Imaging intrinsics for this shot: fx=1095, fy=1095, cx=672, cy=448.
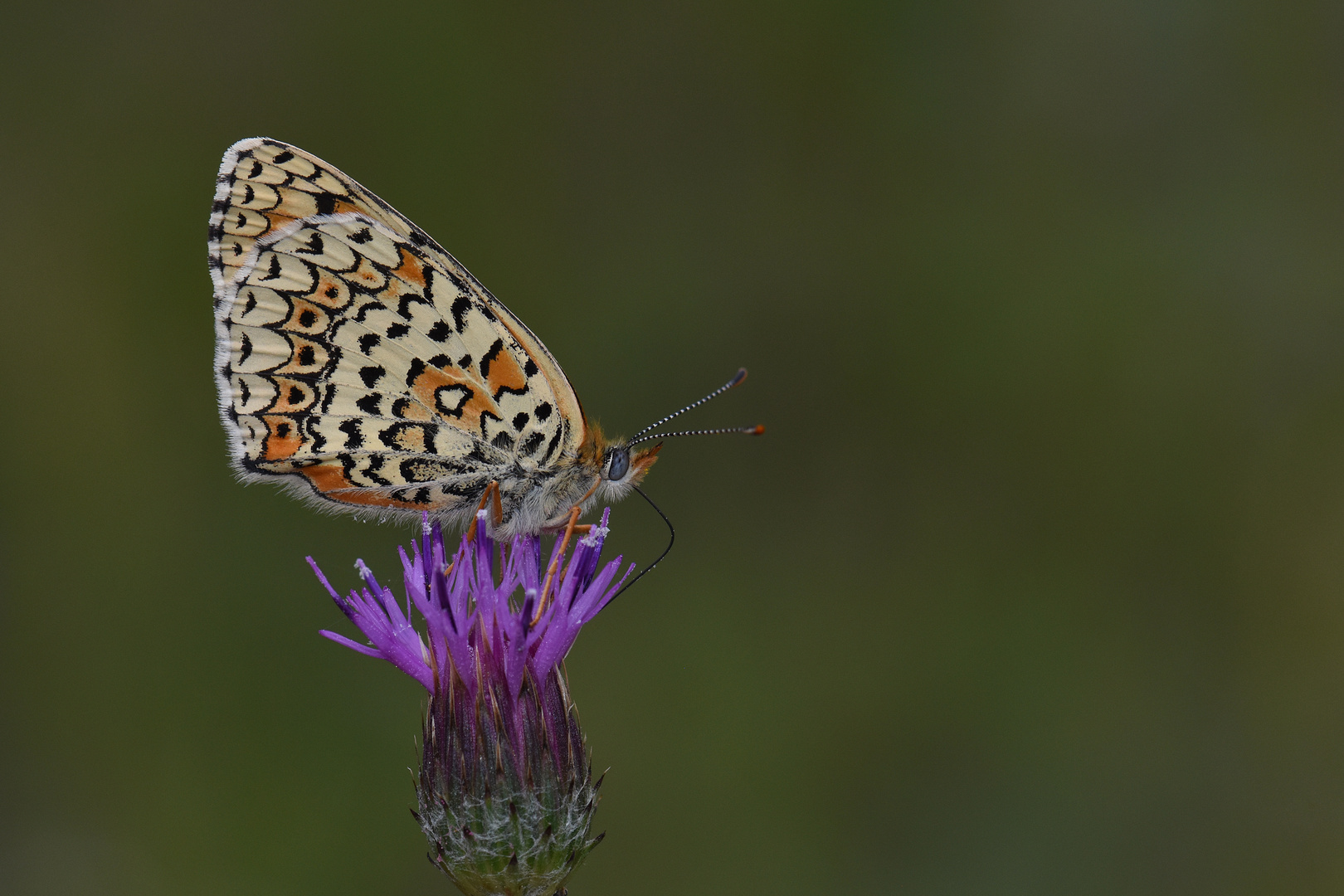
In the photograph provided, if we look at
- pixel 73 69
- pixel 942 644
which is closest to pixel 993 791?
pixel 942 644

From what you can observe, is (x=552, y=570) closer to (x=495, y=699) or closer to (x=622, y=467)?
(x=495, y=699)

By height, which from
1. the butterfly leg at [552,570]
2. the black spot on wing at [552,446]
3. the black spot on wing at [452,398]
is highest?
the black spot on wing at [452,398]

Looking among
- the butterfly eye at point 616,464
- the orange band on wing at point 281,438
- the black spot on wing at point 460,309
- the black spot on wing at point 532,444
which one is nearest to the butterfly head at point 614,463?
the butterfly eye at point 616,464

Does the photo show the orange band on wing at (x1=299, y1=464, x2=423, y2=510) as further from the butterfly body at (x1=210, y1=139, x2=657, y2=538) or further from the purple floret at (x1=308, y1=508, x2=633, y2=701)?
the purple floret at (x1=308, y1=508, x2=633, y2=701)

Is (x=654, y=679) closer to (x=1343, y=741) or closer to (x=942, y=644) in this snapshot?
Result: (x=942, y=644)

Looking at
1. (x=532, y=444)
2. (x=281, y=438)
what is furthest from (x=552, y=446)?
(x=281, y=438)

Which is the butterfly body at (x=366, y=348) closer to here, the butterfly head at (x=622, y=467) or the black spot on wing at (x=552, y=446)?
the black spot on wing at (x=552, y=446)

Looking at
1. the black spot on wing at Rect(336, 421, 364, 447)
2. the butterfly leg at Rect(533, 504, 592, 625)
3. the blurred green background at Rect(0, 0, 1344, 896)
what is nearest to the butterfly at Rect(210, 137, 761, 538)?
the black spot on wing at Rect(336, 421, 364, 447)
